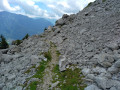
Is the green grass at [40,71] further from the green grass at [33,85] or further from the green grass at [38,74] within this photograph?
the green grass at [33,85]

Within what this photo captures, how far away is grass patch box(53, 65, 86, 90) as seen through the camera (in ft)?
41.0

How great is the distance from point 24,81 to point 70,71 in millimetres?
8339

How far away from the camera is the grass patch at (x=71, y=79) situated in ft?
41.0

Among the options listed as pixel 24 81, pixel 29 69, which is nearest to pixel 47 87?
pixel 24 81

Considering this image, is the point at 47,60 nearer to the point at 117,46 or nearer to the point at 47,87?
the point at 47,87

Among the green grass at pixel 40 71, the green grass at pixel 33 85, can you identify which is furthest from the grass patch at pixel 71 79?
the green grass at pixel 33 85

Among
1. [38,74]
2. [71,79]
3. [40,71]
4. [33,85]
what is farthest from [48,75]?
[71,79]

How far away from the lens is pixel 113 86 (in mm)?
9648

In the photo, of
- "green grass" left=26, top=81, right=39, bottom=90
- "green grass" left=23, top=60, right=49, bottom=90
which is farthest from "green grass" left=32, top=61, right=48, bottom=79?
"green grass" left=26, top=81, right=39, bottom=90

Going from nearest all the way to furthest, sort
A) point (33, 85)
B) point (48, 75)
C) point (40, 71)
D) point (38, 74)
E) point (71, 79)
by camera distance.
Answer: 1. point (71, 79)
2. point (33, 85)
3. point (48, 75)
4. point (38, 74)
5. point (40, 71)

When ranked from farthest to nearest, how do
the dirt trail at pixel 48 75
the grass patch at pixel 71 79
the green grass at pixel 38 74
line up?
the dirt trail at pixel 48 75, the green grass at pixel 38 74, the grass patch at pixel 71 79

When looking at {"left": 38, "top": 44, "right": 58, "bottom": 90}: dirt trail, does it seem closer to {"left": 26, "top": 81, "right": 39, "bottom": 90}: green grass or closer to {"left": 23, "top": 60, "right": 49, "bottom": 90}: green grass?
{"left": 23, "top": 60, "right": 49, "bottom": 90}: green grass

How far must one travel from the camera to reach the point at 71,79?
46.8ft

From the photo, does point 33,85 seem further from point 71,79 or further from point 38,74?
point 71,79
